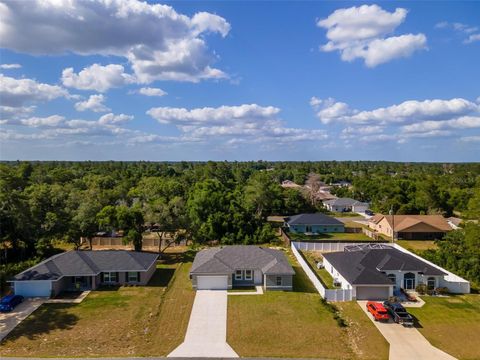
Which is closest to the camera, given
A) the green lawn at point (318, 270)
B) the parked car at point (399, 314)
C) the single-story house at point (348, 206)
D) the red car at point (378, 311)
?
the parked car at point (399, 314)

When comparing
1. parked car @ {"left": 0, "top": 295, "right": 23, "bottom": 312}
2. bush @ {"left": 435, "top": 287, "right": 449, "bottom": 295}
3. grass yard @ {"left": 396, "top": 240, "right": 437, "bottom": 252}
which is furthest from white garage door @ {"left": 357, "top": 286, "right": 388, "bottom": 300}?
parked car @ {"left": 0, "top": 295, "right": 23, "bottom": 312}

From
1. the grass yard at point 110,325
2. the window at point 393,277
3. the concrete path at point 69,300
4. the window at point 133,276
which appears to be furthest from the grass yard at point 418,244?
the concrete path at point 69,300

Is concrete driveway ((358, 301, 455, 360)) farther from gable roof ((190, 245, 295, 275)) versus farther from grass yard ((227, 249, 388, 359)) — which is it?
gable roof ((190, 245, 295, 275))

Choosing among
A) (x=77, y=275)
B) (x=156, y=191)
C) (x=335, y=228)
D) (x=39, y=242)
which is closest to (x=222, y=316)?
(x=77, y=275)

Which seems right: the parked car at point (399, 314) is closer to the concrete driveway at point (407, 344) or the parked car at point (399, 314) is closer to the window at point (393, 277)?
the concrete driveway at point (407, 344)

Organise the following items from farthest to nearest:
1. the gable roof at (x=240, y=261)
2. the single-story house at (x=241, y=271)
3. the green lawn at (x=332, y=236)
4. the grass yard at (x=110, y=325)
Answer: the green lawn at (x=332, y=236), the gable roof at (x=240, y=261), the single-story house at (x=241, y=271), the grass yard at (x=110, y=325)

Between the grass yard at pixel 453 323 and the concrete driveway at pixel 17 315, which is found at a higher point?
the concrete driveway at pixel 17 315
